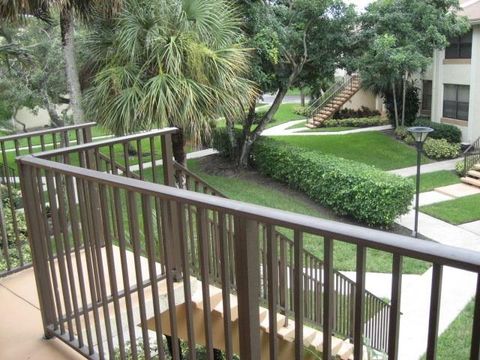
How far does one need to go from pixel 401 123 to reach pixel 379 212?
1130 centimetres

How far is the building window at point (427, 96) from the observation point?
21678mm

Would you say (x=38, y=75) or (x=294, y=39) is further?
(x=294, y=39)

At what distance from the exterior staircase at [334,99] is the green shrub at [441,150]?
771 cm

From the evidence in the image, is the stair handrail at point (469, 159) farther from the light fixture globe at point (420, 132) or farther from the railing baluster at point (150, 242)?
the railing baluster at point (150, 242)

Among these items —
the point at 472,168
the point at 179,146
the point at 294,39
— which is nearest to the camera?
the point at 179,146

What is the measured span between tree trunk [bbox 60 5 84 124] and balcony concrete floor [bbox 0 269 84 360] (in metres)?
4.78

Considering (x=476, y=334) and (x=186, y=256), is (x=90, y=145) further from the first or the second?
(x=476, y=334)

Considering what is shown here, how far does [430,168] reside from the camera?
16641mm

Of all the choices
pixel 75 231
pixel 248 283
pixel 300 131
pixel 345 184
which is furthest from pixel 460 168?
pixel 248 283

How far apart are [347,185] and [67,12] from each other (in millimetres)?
7383

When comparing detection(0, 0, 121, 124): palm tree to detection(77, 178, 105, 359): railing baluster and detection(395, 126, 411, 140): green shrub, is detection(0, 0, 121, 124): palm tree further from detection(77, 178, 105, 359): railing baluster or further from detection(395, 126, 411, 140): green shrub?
detection(395, 126, 411, 140): green shrub

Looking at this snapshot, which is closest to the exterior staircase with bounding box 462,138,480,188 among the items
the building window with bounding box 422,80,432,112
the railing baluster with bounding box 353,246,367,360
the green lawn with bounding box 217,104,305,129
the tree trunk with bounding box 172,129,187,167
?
the building window with bounding box 422,80,432,112

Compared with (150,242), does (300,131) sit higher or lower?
lower

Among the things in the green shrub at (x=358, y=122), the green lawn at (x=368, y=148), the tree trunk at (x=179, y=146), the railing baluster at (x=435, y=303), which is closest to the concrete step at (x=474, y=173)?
the green lawn at (x=368, y=148)
